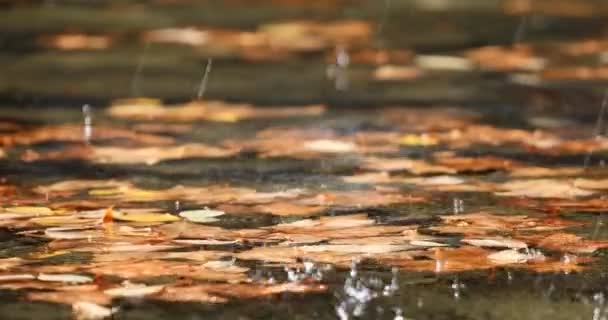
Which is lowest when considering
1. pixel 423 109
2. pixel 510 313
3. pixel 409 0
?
pixel 510 313

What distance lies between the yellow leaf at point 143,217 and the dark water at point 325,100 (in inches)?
7.3

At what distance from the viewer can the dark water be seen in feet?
10.9

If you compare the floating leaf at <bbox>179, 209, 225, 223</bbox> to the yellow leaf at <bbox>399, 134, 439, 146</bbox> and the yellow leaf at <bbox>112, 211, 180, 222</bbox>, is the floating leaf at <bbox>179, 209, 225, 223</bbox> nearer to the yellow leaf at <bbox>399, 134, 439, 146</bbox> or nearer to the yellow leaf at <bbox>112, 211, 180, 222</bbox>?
the yellow leaf at <bbox>112, 211, 180, 222</bbox>

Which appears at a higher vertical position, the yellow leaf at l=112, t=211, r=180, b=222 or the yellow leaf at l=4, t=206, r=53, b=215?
the yellow leaf at l=4, t=206, r=53, b=215

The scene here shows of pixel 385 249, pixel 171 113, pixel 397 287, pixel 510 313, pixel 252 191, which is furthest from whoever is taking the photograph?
pixel 171 113

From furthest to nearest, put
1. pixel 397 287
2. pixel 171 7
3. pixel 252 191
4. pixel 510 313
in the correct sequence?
pixel 171 7, pixel 252 191, pixel 397 287, pixel 510 313

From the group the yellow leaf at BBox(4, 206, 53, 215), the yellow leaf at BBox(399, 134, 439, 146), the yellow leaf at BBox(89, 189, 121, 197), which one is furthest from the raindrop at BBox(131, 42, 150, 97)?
the yellow leaf at BBox(4, 206, 53, 215)

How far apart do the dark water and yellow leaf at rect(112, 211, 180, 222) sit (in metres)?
0.19

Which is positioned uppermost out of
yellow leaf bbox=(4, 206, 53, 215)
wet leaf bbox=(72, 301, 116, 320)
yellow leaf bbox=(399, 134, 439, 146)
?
yellow leaf bbox=(399, 134, 439, 146)

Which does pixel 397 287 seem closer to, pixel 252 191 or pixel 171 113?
pixel 252 191

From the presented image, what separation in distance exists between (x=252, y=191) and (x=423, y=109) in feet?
8.27

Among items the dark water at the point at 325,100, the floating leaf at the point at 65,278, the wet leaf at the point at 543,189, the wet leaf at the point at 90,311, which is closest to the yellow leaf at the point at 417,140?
the dark water at the point at 325,100

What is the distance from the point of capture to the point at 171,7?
11367 millimetres

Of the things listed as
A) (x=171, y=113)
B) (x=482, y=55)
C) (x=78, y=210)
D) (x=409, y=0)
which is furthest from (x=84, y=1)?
(x=78, y=210)
